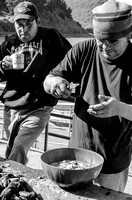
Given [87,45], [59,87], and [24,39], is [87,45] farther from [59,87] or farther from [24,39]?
[24,39]

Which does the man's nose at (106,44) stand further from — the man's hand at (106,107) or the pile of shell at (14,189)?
the pile of shell at (14,189)

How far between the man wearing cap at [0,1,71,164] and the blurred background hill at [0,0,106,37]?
57.8 m

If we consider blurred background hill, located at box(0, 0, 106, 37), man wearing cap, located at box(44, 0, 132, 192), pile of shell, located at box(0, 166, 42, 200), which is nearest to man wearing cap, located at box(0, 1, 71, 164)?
man wearing cap, located at box(44, 0, 132, 192)

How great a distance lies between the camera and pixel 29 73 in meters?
3.53

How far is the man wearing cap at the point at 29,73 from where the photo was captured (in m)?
3.48

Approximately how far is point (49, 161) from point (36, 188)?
0.20 metres

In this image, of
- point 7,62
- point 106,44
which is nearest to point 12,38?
point 7,62

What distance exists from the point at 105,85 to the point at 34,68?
135 cm

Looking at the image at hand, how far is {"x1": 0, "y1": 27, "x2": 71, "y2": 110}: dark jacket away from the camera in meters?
3.53

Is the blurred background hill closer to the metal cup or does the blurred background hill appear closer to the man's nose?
the metal cup

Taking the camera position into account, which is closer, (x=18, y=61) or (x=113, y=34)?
(x=113, y=34)

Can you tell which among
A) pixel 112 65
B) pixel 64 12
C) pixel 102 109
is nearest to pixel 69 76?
pixel 112 65

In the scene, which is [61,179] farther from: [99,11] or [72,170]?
[99,11]

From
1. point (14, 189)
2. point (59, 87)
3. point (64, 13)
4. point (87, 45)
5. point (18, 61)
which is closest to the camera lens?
point (14, 189)
